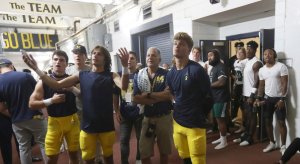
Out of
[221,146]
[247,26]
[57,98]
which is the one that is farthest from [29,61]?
[247,26]

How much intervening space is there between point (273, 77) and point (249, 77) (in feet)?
1.55

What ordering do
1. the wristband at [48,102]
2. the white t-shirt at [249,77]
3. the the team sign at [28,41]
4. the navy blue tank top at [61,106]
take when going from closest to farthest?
the wristband at [48,102], the navy blue tank top at [61,106], the white t-shirt at [249,77], the the team sign at [28,41]

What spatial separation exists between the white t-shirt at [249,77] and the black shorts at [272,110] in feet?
1.01

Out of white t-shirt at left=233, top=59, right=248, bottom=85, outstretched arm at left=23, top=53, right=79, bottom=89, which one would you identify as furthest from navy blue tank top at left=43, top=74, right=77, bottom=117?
white t-shirt at left=233, top=59, right=248, bottom=85

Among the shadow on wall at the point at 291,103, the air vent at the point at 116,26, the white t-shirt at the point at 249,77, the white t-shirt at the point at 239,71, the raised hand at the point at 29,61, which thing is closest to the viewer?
the raised hand at the point at 29,61

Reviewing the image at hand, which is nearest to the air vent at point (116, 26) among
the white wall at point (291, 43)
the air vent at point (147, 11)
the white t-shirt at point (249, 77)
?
the air vent at point (147, 11)

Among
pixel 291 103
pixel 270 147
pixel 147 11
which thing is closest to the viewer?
pixel 291 103

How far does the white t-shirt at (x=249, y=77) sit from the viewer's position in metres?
3.58

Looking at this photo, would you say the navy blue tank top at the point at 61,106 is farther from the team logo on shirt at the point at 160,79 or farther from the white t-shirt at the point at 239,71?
the white t-shirt at the point at 239,71

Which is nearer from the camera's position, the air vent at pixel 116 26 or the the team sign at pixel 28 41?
the air vent at pixel 116 26

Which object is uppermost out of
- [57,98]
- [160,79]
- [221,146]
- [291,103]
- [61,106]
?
[160,79]

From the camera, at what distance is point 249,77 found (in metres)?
3.61

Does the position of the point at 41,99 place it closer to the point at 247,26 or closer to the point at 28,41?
the point at 247,26

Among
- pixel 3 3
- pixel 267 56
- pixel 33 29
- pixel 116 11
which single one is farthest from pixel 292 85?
pixel 33 29
